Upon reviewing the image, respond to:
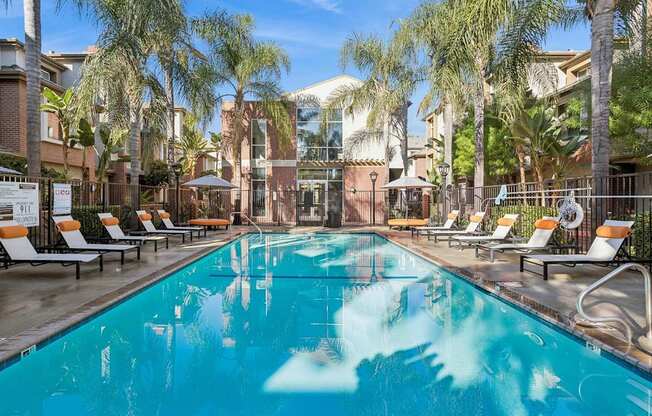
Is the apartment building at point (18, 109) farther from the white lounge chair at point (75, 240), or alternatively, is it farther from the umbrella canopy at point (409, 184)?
the umbrella canopy at point (409, 184)

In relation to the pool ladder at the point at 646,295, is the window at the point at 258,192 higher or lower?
higher

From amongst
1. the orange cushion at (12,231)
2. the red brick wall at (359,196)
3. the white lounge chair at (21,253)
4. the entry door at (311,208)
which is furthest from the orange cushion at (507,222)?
the red brick wall at (359,196)

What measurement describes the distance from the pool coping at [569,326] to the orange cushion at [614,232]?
208 centimetres

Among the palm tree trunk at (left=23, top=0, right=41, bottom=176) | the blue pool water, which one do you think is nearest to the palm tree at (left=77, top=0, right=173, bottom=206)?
the palm tree trunk at (left=23, top=0, right=41, bottom=176)

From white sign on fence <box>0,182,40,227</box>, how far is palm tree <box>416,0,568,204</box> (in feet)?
36.2

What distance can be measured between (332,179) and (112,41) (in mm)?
15211

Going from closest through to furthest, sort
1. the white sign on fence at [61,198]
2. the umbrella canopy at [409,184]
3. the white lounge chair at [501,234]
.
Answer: the white sign on fence at [61,198]
the white lounge chair at [501,234]
the umbrella canopy at [409,184]

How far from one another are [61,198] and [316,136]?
56.4ft

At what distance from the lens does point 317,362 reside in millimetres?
4367

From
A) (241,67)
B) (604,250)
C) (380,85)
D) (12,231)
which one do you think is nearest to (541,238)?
(604,250)

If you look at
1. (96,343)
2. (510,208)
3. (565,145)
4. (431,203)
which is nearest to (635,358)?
(96,343)

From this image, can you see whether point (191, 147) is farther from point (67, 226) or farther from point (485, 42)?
point (485, 42)

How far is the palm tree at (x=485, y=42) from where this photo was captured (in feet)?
36.1

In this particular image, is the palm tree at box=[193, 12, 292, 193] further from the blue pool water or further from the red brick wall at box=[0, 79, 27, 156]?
the blue pool water
